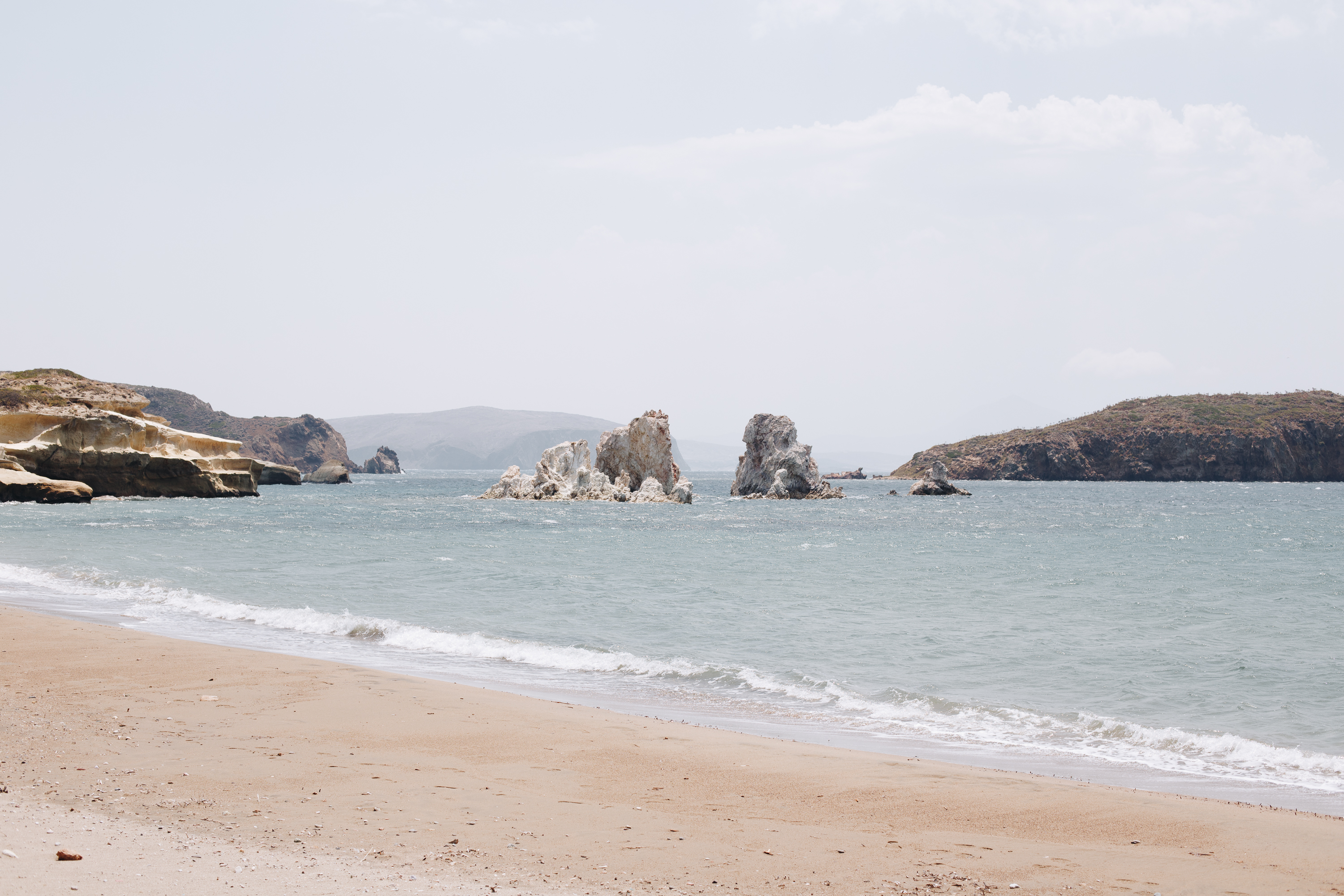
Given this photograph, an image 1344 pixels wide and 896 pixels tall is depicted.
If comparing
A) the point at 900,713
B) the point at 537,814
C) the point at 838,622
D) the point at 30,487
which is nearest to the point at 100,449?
the point at 30,487

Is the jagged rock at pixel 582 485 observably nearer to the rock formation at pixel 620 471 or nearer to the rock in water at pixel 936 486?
the rock formation at pixel 620 471

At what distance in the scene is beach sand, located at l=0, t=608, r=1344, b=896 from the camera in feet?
18.1

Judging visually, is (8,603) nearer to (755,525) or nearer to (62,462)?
(755,525)

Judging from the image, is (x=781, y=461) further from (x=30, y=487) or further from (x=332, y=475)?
(x=332, y=475)

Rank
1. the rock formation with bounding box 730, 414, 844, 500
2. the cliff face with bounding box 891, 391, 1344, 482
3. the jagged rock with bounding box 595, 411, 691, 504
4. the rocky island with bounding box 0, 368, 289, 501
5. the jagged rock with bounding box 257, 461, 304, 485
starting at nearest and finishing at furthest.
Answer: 1. the rocky island with bounding box 0, 368, 289, 501
2. the jagged rock with bounding box 595, 411, 691, 504
3. the rock formation with bounding box 730, 414, 844, 500
4. the jagged rock with bounding box 257, 461, 304, 485
5. the cliff face with bounding box 891, 391, 1344, 482

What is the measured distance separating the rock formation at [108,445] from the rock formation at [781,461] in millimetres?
46273

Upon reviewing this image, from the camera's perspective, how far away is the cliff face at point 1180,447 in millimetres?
152125

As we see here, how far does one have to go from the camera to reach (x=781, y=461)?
88188 millimetres

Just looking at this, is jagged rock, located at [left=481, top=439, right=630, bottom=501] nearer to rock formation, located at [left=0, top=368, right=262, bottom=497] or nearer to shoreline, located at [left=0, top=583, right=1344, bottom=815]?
rock formation, located at [left=0, top=368, right=262, bottom=497]

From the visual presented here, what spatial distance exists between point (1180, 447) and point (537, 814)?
176 metres

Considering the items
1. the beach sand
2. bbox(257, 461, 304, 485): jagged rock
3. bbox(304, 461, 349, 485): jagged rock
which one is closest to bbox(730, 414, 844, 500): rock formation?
bbox(257, 461, 304, 485): jagged rock

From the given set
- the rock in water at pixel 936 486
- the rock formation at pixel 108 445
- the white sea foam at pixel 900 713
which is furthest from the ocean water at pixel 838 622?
the rock in water at pixel 936 486

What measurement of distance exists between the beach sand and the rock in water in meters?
97.2

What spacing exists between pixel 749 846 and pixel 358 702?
599cm
